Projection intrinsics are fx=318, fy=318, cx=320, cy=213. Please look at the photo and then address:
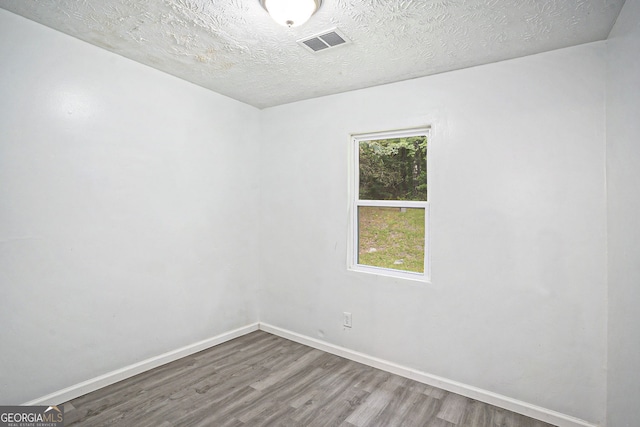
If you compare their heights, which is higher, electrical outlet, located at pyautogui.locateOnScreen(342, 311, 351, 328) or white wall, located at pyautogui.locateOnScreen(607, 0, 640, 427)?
white wall, located at pyautogui.locateOnScreen(607, 0, 640, 427)

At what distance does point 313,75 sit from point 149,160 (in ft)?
5.26

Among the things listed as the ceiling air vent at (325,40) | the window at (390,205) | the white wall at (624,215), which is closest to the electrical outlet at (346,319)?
the window at (390,205)

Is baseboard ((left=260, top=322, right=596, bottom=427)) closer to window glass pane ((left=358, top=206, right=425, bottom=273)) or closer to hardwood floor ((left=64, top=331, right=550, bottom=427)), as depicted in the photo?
hardwood floor ((left=64, top=331, right=550, bottom=427))

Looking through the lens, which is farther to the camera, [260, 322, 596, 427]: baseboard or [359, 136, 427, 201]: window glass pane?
[359, 136, 427, 201]: window glass pane

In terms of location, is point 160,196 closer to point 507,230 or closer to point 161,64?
point 161,64

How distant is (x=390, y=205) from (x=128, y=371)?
264 cm

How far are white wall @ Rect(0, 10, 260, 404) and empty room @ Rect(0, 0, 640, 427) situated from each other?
0.6 inches

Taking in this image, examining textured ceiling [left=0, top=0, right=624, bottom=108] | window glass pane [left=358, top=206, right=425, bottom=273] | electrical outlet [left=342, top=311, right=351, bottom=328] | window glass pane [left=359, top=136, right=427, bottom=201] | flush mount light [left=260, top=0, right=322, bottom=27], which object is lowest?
electrical outlet [left=342, top=311, right=351, bottom=328]

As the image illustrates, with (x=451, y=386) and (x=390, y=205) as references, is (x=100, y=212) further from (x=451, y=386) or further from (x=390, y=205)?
(x=451, y=386)

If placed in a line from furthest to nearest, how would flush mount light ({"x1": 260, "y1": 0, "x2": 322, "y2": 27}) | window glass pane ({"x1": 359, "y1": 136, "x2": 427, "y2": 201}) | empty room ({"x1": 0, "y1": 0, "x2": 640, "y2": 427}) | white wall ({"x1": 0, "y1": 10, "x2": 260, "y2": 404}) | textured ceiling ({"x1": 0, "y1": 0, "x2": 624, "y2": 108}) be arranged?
window glass pane ({"x1": 359, "y1": 136, "x2": 427, "y2": 201})
white wall ({"x1": 0, "y1": 10, "x2": 260, "y2": 404})
empty room ({"x1": 0, "y1": 0, "x2": 640, "y2": 427})
textured ceiling ({"x1": 0, "y1": 0, "x2": 624, "y2": 108})
flush mount light ({"x1": 260, "y1": 0, "x2": 322, "y2": 27})

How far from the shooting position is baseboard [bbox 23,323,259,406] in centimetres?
220

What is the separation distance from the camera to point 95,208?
7.94ft

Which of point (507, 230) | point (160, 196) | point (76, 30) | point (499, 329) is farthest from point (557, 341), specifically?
point (76, 30)

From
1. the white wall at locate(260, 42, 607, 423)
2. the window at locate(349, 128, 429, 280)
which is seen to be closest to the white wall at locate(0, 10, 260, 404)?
the white wall at locate(260, 42, 607, 423)
